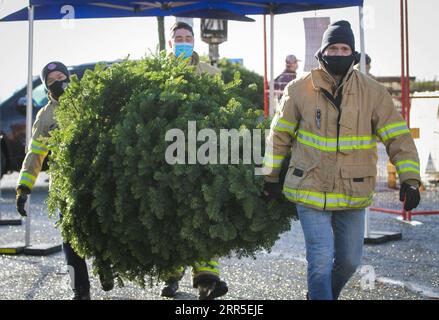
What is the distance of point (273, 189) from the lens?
549cm

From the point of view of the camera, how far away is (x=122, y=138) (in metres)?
5.57

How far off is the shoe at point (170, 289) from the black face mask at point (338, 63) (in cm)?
240

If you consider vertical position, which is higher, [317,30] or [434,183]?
[317,30]

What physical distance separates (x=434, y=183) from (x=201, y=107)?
9108 millimetres

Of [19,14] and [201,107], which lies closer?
[201,107]

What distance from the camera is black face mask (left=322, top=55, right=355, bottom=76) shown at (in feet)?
17.9

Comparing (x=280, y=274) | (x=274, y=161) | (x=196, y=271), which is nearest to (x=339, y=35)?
(x=274, y=161)

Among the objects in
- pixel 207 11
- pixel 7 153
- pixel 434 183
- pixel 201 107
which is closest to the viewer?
pixel 201 107

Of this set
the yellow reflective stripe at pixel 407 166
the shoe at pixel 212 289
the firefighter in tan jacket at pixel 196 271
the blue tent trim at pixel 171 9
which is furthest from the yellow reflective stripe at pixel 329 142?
the blue tent trim at pixel 171 9

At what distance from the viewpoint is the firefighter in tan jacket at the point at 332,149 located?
5348mm

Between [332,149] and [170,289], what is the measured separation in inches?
88.0

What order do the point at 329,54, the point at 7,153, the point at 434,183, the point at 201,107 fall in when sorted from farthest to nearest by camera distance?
the point at 7,153
the point at 434,183
the point at 201,107
the point at 329,54
